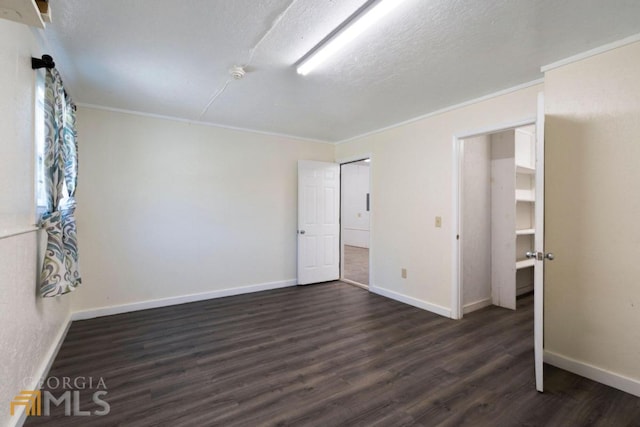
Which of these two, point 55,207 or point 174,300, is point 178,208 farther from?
point 55,207

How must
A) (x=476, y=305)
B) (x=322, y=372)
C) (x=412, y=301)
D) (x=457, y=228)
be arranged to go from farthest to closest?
(x=412, y=301) < (x=476, y=305) < (x=457, y=228) < (x=322, y=372)

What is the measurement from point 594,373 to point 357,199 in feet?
24.6

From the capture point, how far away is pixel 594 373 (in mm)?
2201

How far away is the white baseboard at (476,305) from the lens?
11.9ft

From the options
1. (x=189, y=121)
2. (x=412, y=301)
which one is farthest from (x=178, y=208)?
(x=412, y=301)

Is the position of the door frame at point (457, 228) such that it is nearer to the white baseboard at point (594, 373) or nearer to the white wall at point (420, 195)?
the white wall at point (420, 195)

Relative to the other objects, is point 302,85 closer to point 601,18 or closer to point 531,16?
point 531,16

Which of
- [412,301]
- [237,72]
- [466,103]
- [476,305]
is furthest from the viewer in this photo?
[412,301]

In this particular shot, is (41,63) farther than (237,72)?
No

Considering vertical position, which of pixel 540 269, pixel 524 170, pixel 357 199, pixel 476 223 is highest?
pixel 524 170

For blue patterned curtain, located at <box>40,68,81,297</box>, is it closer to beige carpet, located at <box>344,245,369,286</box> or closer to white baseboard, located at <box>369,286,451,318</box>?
white baseboard, located at <box>369,286,451,318</box>

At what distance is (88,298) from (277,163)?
10.1 feet

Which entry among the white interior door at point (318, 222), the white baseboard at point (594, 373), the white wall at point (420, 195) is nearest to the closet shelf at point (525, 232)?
the white wall at point (420, 195)

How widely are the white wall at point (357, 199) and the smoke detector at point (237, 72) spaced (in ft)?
22.5
